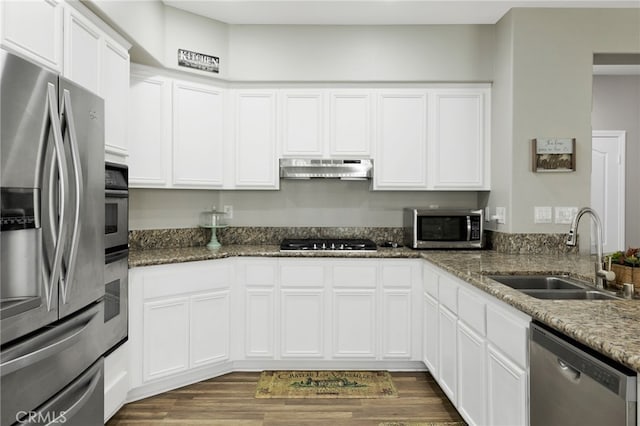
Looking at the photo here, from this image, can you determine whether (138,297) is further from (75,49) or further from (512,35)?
(512,35)

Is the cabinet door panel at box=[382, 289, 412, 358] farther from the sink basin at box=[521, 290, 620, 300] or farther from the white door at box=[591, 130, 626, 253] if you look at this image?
the white door at box=[591, 130, 626, 253]

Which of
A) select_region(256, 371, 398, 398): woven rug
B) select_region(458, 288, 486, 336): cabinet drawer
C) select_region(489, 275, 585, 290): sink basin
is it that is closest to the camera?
select_region(458, 288, 486, 336): cabinet drawer

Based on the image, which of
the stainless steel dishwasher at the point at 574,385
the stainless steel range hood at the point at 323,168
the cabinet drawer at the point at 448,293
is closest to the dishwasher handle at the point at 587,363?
the stainless steel dishwasher at the point at 574,385

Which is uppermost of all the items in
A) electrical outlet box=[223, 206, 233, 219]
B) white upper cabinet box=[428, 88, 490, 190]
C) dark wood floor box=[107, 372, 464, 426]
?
white upper cabinet box=[428, 88, 490, 190]

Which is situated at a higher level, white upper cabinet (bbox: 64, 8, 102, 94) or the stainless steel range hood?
white upper cabinet (bbox: 64, 8, 102, 94)

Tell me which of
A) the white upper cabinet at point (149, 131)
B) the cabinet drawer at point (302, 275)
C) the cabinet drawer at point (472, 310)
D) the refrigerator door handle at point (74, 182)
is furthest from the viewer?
the cabinet drawer at point (302, 275)

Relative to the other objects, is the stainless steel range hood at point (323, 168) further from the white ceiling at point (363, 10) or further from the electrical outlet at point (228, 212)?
the white ceiling at point (363, 10)

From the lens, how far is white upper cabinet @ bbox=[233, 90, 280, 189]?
367 cm

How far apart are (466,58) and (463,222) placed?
140cm

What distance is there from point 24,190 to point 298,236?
101 inches

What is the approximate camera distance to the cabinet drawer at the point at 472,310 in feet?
6.97

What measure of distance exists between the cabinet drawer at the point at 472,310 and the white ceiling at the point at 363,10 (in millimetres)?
→ 2232

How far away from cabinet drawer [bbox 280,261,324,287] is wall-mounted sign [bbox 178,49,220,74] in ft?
5.68

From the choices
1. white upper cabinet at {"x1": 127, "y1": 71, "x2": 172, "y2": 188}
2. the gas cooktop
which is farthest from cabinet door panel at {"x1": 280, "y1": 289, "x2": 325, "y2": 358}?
white upper cabinet at {"x1": 127, "y1": 71, "x2": 172, "y2": 188}
